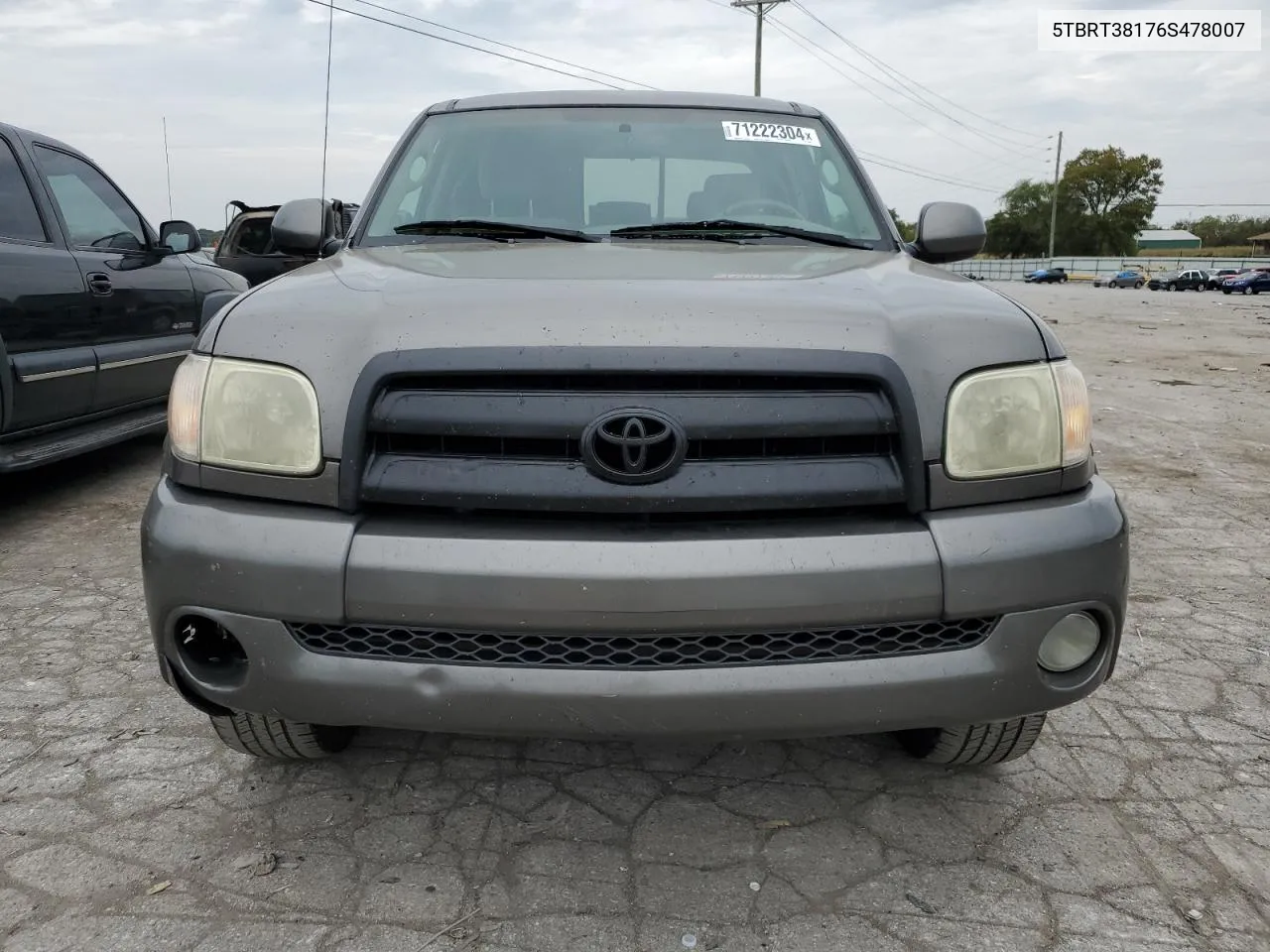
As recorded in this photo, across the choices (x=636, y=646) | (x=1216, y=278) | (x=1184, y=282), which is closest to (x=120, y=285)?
(x=636, y=646)

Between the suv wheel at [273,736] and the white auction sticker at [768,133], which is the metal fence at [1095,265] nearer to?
the white auction sticker at [768,133]

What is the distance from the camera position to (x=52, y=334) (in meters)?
4.51

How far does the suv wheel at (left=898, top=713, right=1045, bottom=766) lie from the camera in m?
2.27

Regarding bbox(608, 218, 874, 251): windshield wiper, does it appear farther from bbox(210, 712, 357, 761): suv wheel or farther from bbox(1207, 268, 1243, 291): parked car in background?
bbox(1207, 268, 1243, 291): parked car in background

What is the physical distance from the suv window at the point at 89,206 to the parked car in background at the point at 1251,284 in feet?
154

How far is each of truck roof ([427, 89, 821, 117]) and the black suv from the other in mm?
2230

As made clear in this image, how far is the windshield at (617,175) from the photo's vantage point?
301cm

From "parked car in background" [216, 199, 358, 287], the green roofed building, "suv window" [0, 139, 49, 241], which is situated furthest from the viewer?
the green roofed building

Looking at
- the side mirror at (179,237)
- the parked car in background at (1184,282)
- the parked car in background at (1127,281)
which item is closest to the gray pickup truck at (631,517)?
the side mirror at (179,237)

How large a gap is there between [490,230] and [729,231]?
27.6 inches

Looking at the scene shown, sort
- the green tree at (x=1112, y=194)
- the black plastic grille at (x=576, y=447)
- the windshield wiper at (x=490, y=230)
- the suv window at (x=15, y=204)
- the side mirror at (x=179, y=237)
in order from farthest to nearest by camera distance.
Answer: the green tree at (x=1112, y=194) < the side mirror at (x=179, y=237) < the suv window at (x=15, y=204) < the windshield wiper at (x=490, y=230) < the black plastic grille at (x=576, y=447)

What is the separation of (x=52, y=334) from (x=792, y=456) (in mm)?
4019

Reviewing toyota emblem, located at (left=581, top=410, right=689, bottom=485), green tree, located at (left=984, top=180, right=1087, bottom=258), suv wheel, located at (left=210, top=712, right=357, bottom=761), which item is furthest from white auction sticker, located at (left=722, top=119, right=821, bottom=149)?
green tree, located at (left=984, top=180, right=1087, bottom=258)

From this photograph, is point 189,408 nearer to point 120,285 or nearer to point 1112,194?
point 120,285
